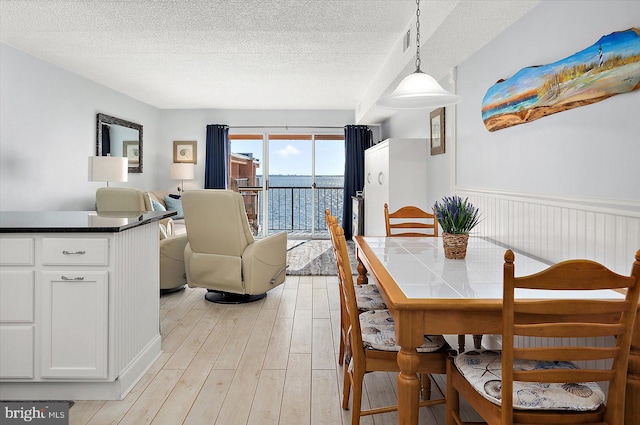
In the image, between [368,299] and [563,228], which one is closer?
[563,228]

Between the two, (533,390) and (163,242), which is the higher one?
(163,242)

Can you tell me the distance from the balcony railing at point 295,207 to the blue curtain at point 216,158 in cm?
57

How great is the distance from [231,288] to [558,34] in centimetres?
302

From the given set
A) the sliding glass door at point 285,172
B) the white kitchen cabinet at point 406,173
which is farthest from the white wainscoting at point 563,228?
the sliding glass door at point 285,172

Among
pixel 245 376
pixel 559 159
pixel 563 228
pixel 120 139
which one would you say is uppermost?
pixel 120 139

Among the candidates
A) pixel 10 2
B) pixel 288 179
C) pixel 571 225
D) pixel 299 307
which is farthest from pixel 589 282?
pixel 288 179

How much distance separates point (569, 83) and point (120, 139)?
6192mm

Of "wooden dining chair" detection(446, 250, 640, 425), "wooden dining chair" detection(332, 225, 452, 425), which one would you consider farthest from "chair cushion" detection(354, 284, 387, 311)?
"wooden dining chair" detection(446, 250, 640, 425)

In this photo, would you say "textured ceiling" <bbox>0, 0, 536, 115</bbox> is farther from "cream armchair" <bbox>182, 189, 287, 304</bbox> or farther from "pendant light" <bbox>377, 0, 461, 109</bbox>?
"cream armchair" <bbox>182, 189, 287, 304</bbox>

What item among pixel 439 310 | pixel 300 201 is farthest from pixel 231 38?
pixel 300 201

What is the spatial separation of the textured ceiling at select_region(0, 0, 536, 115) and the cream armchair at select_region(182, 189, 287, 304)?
1.47m

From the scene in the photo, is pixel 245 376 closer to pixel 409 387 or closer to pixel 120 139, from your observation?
pixel 409 387

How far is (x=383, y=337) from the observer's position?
5.92 feet

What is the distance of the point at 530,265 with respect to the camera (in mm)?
2002
